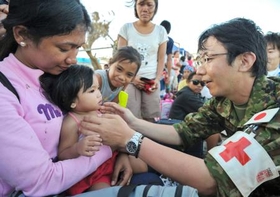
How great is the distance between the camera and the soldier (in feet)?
3.96

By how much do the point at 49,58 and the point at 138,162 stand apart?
0.77 m

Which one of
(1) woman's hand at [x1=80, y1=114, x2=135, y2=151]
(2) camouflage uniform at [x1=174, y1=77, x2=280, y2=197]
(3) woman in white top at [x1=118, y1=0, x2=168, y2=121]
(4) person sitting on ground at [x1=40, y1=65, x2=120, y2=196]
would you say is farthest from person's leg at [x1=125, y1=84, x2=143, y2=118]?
(1) woman's hand at [x1=80, y1=114, x2=135, y2=151]

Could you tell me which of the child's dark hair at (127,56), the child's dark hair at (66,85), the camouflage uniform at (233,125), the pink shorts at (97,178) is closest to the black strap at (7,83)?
the child's dark hair at (66,85)

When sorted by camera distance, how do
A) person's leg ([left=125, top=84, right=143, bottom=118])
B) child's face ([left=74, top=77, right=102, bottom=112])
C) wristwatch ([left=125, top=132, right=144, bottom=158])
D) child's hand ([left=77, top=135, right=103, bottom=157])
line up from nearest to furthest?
child's hand ([left=77, top=135, right=103, bottom=157])
wristwatch ([left=125, top=132, right=144, bottom=158])
child's face ([left=74, top=77, right=102, bottom=112])
person's leg ([left=125, top=84, right=143, bottom=118])

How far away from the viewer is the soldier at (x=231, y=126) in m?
1.21

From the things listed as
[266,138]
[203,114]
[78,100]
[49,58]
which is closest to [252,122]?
[266,138]

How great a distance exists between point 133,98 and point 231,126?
5.49 feet

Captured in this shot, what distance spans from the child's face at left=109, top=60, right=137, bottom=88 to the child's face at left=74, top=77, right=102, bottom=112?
1206 millimetres

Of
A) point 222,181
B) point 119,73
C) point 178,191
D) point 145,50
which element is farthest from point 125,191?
point 145,50

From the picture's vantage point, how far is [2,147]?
0.99m

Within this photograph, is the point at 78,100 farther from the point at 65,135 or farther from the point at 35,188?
the point at 35,188

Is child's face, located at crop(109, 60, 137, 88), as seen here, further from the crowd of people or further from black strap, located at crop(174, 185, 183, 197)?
black strap, located at crop(174, 185, 183, 197)

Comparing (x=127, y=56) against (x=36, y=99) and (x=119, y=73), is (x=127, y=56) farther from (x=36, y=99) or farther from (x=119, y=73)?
(x=36, y=99)

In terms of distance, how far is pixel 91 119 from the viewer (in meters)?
1.33
